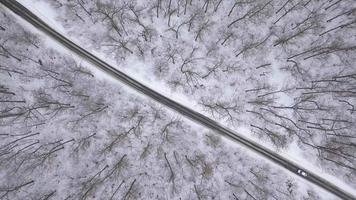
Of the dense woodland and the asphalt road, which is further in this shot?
the dense woodland

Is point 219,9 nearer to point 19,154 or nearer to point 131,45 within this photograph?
point 131,45

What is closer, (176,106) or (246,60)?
(176,106)

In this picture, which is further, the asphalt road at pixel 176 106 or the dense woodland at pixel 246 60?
the dense woodland at pixel 246 60

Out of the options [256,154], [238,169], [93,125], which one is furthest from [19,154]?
[256,154]
